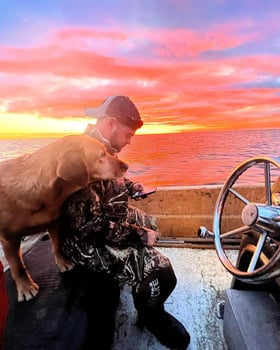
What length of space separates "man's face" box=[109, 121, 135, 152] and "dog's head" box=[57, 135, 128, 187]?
0.43ft

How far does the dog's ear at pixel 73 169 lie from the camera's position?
4.75 ft

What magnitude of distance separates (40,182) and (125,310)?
1204 millimetres

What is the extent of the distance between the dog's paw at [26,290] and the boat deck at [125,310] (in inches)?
1.2

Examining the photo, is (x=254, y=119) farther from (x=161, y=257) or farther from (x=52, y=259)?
(x=52, y=259)

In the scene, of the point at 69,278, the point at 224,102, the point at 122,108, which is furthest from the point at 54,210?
the point at 224,102

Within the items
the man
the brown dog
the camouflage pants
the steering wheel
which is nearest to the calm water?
the brown dog

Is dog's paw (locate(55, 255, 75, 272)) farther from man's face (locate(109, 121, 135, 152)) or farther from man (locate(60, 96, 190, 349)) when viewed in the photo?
man's face (locate(109, 121, 135, 152))

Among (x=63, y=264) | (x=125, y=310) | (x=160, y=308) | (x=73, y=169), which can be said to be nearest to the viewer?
(x=73, y=169)

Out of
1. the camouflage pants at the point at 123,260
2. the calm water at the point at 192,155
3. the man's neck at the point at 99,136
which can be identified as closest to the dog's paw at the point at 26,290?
the camouflage pants at the point at 123,260

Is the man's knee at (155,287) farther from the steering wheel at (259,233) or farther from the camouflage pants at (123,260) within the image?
the steering wheel at (259,233)

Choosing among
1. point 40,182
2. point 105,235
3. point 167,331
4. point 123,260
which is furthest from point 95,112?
point 167,331

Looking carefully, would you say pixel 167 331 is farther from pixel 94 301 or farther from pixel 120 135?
pixel 120 135

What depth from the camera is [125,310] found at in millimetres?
2125

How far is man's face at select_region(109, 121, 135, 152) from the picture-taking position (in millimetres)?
1698
